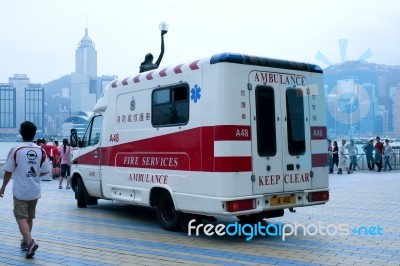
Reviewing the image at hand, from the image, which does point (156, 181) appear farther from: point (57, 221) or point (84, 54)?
point (84, 54)

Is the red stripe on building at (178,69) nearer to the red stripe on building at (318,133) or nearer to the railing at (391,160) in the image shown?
the red stripe on building at (318,133)

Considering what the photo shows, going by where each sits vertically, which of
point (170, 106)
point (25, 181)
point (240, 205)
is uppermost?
point (170, 106)

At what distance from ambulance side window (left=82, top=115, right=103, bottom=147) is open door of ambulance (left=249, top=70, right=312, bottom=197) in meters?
4.05

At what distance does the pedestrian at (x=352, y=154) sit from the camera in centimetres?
2188

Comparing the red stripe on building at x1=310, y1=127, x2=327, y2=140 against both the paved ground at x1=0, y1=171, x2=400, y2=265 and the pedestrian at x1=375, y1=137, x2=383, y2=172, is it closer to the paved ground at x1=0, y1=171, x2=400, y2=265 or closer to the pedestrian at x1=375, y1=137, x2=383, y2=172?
the paved ground at x1=0, y1=171, x2=400, y2=265

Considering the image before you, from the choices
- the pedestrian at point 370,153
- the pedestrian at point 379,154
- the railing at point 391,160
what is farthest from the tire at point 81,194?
the railing at point 391,160

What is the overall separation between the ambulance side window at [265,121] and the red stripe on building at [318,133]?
955mm

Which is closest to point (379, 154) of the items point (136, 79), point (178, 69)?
point (136, 79)

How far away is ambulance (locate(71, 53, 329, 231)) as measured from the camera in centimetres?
693

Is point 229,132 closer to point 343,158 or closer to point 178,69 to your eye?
point 178,69

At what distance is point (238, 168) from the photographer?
6938 mm

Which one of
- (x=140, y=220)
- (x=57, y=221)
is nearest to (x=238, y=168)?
(x=140, y=220)

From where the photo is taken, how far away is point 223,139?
685cm

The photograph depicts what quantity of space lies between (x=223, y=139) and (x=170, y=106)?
4.68 feet
